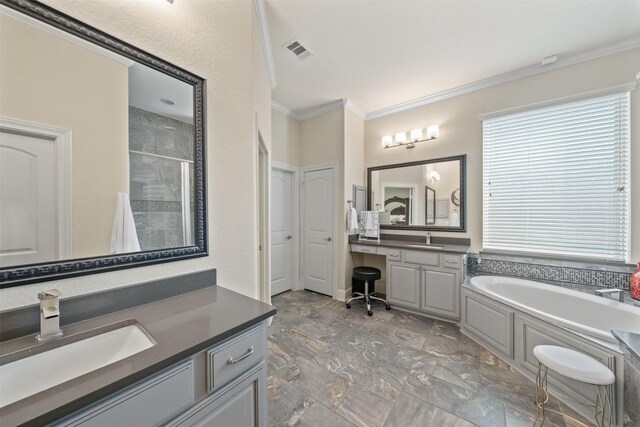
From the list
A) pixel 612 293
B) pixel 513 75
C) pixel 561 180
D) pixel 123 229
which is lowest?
pixel 612 293

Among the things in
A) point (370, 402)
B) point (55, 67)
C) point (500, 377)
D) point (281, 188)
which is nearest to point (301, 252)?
point (281, 188)

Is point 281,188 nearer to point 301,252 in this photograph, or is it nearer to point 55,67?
point 301,252

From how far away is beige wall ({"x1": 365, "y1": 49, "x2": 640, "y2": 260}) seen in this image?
217 centimetres

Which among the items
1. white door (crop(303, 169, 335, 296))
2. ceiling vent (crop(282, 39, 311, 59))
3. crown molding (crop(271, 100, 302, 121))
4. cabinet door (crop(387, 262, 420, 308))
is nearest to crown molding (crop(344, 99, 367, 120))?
crown molding (crop(271, 100, 302, 121))

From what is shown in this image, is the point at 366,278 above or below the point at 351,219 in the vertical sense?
below

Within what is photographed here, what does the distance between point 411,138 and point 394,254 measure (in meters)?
1.68

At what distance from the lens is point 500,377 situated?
183 centimetres

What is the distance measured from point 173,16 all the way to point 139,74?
0.39m

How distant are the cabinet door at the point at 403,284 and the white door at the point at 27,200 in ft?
9.98

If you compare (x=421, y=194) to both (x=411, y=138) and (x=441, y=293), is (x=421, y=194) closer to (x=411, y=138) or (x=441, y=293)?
(x=411, y=138)

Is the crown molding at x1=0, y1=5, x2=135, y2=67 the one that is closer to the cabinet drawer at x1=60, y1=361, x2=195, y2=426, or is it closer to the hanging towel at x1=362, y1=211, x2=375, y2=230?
the cabinet drawer at x1=60, y1=361, x2=195, y2=426

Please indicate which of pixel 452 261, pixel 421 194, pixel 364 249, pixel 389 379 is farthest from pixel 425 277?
pixel 389 379

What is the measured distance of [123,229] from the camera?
103cm

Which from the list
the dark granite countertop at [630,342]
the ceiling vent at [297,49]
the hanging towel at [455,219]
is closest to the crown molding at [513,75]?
the hanging towel at [455,219]
